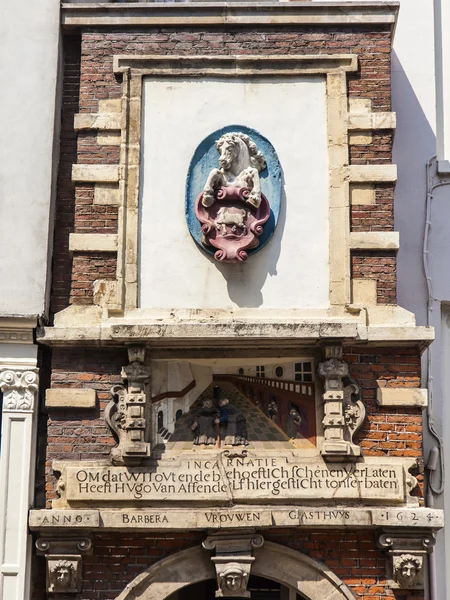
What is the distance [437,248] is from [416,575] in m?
3.41

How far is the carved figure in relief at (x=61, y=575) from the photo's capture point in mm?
9688

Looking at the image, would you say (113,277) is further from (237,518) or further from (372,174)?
(372,174)

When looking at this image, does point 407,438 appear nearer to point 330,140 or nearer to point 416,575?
point 416,575

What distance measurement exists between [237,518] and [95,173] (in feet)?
11.6

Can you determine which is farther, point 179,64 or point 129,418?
point 179,64

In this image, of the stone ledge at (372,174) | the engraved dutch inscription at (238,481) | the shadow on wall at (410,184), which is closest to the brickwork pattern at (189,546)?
the engraved dutch inscription at (238,481)

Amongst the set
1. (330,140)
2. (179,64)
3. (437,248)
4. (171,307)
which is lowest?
(171,307)

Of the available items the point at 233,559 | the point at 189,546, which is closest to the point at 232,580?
the point at 233,559

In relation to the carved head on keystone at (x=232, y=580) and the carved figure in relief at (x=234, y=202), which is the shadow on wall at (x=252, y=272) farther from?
the carved head on keystone at (x=232, y=580)

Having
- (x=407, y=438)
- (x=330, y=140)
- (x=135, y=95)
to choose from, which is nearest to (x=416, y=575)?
(x=407, y=438)

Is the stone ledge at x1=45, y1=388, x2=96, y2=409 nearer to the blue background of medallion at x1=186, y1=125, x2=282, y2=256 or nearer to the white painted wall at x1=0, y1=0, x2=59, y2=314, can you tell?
the white painted wall at x1=0, y1=0, x2=59, y2=314

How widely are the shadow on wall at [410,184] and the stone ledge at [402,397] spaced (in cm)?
124

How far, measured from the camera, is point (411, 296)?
11188 millimetres

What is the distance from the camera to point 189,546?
32.3ft
